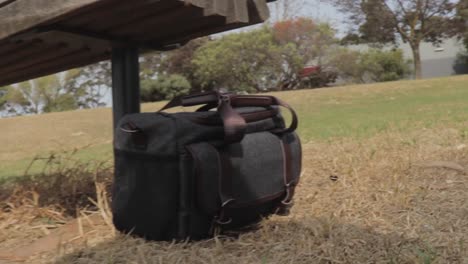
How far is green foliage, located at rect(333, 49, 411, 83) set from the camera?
24.0 m

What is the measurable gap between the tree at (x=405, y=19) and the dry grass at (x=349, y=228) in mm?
23533

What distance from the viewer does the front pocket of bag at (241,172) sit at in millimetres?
1772

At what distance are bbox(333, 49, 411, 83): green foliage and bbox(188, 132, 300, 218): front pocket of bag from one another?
22559mm

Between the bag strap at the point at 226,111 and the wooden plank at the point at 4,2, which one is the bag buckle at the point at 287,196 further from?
the wooden plank at the point at 4,2

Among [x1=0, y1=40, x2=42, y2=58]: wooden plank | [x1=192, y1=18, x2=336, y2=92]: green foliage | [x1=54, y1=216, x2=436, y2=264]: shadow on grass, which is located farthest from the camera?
[x1=192, y1=18, x2=336, y2=92]: green foliage

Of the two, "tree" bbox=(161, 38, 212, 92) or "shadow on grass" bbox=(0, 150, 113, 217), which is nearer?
"shadow on grass" bbox=(0, 150, 113, 217)

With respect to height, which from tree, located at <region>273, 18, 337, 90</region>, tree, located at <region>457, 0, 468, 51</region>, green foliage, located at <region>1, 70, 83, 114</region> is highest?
Result: tree, located at <region>457, 0, 468, 51</region>

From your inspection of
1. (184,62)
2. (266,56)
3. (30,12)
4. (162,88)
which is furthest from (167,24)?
(184,62)

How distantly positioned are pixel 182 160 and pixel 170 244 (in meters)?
0.31

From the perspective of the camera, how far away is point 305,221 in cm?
204

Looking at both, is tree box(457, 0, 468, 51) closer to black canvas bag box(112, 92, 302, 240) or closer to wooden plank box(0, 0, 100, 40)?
black canvas bag box(112, 92, 302, 240)

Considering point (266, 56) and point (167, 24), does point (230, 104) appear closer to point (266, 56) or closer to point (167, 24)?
point (167, 24)

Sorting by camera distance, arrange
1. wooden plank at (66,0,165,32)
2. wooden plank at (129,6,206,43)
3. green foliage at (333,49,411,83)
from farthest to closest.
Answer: green foliage at (333,49,411,83)
wooden plank at (129,6,206,43)
wooden plank at (66,0,165,32)

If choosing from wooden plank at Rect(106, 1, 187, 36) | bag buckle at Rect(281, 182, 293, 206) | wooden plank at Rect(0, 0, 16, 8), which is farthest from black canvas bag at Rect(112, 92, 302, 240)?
wooden plank at Rect(0, 0, 16, 8)
